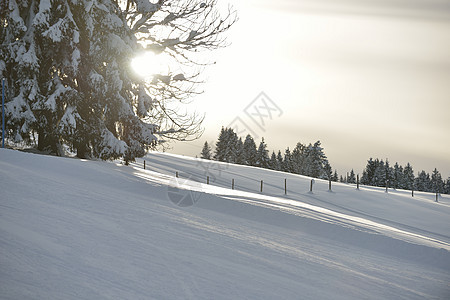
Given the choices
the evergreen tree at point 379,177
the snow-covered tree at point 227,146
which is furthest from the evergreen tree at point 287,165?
the evergreen tree at point 379,177

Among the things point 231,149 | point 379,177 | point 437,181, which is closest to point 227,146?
point 231,149

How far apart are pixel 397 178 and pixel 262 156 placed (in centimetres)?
5527

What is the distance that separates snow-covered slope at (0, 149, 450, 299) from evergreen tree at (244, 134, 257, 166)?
209 ft

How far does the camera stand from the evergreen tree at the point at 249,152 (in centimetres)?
7119

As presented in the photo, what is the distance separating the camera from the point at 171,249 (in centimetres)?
374

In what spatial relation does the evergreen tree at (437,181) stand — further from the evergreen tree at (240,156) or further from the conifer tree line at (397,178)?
the evergreen tree at (240,156)

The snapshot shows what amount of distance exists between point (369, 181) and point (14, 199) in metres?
95.2

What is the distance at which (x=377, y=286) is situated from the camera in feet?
12.3

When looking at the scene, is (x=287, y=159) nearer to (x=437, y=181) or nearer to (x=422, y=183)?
(x=422, y=183)

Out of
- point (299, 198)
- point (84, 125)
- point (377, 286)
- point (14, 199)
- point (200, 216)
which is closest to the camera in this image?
point (377, 286)

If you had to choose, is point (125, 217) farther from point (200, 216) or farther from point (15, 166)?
point (15, 166)

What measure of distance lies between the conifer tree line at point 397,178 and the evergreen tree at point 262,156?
1061 inches

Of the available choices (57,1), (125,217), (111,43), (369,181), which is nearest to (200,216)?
(125,217)

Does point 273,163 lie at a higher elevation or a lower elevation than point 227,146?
lower
